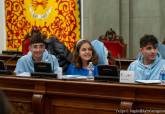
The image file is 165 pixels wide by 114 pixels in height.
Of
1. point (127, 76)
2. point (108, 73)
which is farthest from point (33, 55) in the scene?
point (127, 76)

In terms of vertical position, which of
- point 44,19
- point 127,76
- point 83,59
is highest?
point 44,19

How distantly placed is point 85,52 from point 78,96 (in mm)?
833

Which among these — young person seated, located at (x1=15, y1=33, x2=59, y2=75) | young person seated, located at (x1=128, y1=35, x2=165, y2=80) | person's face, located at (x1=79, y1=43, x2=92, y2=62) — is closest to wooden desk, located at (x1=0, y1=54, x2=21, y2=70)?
young person seated, located at (x1=15, y1=33, x2=59, y2=75)

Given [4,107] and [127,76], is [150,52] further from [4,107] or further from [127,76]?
[4,107]

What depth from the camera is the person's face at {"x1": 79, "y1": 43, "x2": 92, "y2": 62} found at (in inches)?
151

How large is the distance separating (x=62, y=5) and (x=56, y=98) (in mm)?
4755

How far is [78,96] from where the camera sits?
3.12 metres

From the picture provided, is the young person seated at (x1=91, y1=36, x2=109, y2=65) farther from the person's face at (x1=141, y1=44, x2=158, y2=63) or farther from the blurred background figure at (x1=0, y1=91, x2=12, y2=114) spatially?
the blurred background figure at (x1=0, y1=91, x2=12, y2=114)

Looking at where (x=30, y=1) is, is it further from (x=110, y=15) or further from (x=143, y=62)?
(x=143, y=62)

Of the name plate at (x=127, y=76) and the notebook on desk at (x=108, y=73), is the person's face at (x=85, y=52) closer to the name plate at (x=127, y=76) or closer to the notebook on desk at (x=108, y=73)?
the notebook on desk at (x=108, y=73)

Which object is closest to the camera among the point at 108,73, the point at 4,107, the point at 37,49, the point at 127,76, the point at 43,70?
the point at 4,107

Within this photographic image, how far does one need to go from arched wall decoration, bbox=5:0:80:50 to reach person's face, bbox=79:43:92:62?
3577 millimetres

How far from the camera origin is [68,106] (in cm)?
318

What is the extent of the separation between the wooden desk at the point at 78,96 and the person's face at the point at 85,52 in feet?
2.40
